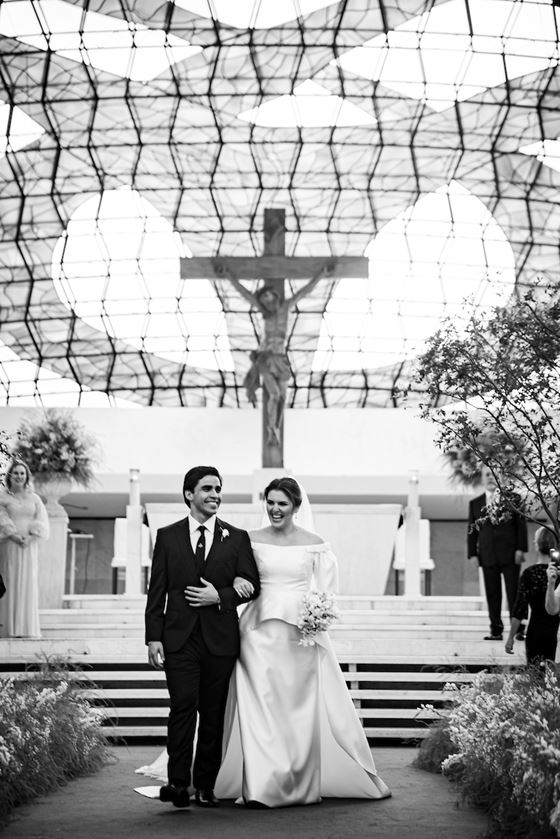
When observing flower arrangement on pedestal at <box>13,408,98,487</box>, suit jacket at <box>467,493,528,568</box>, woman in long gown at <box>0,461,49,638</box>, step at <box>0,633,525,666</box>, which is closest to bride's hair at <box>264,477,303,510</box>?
step at <box>0,633,525,666</box>

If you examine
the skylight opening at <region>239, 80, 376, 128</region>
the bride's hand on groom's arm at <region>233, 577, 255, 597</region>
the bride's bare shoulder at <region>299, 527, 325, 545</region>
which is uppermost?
the skylight opening at <region>239, 80, 376, 128</region>

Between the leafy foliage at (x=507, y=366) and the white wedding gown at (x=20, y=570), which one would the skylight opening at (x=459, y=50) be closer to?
the white wedding gown at (x=20, y=570)

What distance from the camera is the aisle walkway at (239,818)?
4.88 m

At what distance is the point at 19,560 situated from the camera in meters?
9.98

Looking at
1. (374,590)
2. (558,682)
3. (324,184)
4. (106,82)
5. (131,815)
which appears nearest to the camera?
(131,815)

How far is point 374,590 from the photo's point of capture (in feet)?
55.2

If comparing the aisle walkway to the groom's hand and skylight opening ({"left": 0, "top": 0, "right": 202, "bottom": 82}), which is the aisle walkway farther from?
skylight opening ({"left": 0, "top": 0, "right": 202, "bottom": 82})

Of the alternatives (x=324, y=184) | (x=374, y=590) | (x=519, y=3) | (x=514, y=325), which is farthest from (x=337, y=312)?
(x=514, y=325)

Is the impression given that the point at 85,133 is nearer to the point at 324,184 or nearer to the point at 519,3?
the point at 324,184

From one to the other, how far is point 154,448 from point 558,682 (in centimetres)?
2283

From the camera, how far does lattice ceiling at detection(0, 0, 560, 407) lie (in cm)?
2700

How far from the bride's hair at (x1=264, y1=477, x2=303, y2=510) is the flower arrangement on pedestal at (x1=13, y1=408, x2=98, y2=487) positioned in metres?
6.99

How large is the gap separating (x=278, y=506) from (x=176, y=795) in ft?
4.57

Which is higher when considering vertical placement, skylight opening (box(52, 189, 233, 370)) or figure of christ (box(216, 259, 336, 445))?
skylight opening (box(52, 189, 233, 370))
